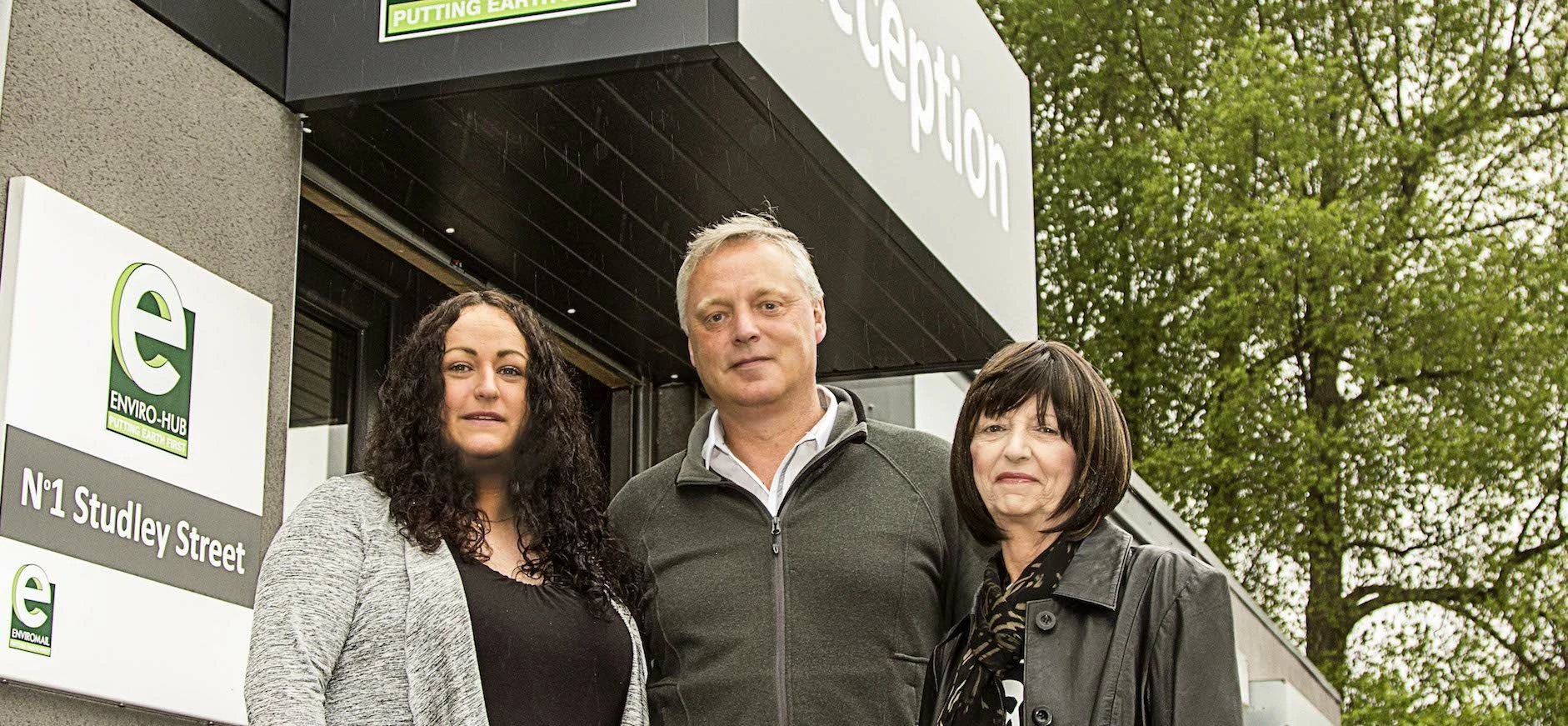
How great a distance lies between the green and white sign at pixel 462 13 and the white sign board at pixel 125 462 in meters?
0.83

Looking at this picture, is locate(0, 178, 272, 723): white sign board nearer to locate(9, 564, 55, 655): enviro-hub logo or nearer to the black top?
locate(9, 564, 55, 655): enviro-hub logo

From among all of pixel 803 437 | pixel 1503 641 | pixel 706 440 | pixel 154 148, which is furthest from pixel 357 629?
pixel 1503 641

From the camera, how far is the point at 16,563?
3.76 metres

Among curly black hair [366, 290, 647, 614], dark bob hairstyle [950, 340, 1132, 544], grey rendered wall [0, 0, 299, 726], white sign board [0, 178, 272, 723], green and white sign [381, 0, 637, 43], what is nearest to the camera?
dark bob hairstyle [950, 340, 1132, 544]

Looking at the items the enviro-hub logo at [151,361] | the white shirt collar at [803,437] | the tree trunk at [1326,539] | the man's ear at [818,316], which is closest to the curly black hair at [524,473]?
the white shirt collar at [803,437]

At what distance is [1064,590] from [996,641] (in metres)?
0.16

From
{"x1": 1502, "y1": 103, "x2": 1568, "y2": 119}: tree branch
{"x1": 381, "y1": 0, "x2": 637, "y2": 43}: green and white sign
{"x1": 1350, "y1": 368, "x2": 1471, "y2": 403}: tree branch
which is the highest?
{"x1": 1502, "y1": 103, "x2": 1568, "y2": 119}: tree branch

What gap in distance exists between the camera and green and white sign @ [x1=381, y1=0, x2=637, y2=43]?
184 inches

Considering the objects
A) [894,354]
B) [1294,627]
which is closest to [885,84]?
[894,354]

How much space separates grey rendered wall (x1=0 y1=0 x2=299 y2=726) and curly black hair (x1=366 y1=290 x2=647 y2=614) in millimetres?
1118

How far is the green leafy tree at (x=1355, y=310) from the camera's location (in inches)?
752

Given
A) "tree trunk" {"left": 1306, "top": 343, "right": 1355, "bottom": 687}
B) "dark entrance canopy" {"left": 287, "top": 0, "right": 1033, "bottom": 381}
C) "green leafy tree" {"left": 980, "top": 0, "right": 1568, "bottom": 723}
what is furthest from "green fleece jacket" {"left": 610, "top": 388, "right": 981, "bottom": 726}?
"tree trunk" {"left": 1306, "top": 343, "right": 1355, "bottom": 687}

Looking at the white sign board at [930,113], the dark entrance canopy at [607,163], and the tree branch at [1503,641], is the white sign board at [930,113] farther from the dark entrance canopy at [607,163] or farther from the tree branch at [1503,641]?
the tree branch at [1503,641]

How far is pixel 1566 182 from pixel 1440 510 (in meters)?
3.93
